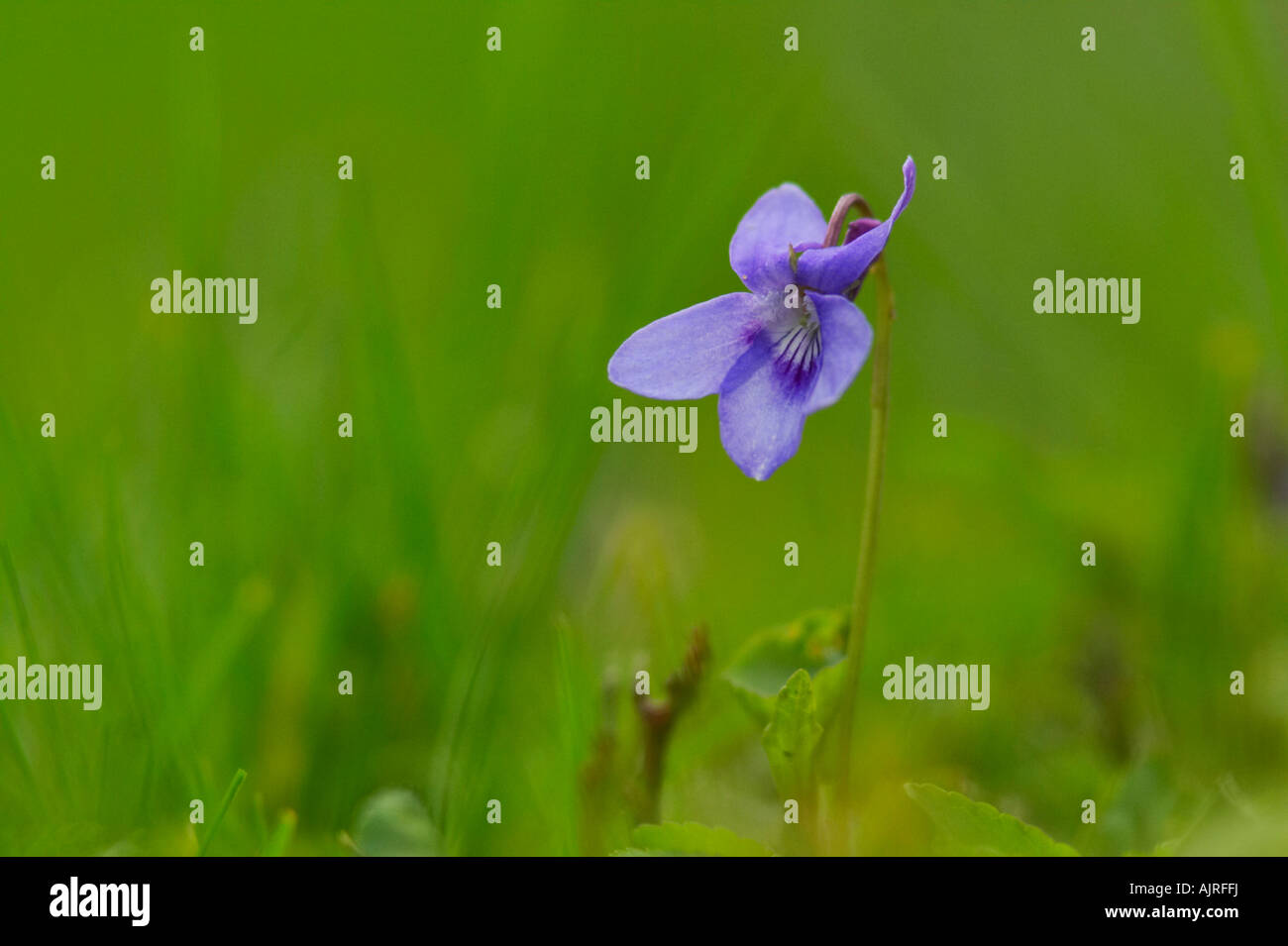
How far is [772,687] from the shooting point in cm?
152

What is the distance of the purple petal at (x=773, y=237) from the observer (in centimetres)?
142

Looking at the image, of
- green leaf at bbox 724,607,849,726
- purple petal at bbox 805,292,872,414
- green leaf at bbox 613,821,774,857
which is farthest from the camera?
green leaf at bbox 724,607,849,726

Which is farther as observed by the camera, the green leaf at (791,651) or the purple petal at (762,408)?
the green leaf at (791,651)

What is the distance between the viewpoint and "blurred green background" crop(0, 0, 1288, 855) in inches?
67.2

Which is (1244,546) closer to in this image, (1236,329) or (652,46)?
(1236,329)

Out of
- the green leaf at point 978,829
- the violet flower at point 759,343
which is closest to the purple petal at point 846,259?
the violet flower at point 759,343

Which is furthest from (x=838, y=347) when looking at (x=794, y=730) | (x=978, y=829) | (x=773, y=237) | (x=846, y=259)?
(x=978, y=829)

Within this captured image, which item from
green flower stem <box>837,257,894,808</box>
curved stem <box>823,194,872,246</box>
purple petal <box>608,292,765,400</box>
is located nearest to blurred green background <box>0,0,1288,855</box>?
green flower stem <box>837,257,894,808</box>

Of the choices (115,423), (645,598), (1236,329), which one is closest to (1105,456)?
(1236,329)

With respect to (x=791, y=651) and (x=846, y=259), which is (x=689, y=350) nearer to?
(x=846, y=259)

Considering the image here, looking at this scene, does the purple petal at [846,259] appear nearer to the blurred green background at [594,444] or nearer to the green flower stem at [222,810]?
the blurred green background at [594,444]

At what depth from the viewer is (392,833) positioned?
1468 mm

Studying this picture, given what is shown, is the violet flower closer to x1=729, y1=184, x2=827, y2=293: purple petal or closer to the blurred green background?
x1=729, y1=184, x2=827, y2=293: purple petal

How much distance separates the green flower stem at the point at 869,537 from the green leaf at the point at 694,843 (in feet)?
0.41
